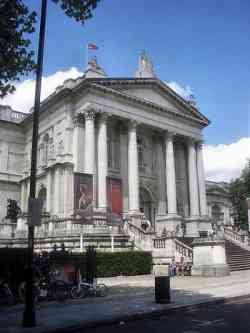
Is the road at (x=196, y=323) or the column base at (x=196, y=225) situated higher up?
the column base at (x=196, y=225)

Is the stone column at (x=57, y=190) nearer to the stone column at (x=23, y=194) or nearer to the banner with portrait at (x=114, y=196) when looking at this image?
the banner with portrait at (x=114, y=196)

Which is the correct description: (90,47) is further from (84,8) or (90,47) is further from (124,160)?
(84,8)

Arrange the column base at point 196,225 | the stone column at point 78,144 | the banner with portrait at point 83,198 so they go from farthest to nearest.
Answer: the column base at point 196,225
the stone column at point 78,144
the banner with portrait at point 83,198

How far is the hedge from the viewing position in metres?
14.5

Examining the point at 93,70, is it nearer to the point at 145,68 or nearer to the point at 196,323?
the point at 145,68

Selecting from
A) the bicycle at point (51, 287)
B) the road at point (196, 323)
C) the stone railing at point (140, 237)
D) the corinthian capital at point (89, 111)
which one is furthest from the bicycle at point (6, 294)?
the corinthian capital at point (89, 111)

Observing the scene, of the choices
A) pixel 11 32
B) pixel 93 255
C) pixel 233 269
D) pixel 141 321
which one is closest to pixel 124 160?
pixel 233 269

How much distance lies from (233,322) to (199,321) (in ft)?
2.99

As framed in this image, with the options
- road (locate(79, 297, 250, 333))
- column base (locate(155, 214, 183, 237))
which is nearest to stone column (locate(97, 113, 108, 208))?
column base (locate(155, 214, 183, 237))

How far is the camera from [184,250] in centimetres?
2631

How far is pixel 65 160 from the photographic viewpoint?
1489 inches

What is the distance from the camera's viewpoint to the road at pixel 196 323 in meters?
9.20

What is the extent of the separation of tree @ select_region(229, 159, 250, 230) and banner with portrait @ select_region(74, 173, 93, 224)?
34289 mm

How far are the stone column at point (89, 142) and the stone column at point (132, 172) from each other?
4.47 metres
